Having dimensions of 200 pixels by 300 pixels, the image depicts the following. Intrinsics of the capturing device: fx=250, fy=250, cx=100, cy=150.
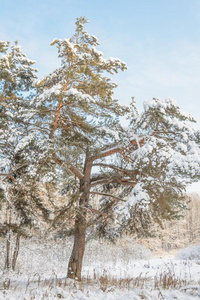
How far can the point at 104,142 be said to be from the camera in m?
9.49

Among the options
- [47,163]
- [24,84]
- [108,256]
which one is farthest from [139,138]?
[108,256]

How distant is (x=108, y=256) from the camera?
1902cm

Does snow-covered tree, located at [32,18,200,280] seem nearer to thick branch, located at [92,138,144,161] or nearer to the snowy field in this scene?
thick branch, located at [92,138,144,161]

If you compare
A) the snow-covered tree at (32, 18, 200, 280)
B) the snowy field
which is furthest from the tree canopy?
the snowy field

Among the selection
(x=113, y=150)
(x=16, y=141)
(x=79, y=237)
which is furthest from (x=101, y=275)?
(x=16, y=141)

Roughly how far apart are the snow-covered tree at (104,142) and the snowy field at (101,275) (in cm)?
174

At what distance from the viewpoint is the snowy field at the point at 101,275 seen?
18.0 ft

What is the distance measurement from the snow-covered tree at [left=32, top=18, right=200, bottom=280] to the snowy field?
1738 millimetres

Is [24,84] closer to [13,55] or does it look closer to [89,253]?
[13,55]

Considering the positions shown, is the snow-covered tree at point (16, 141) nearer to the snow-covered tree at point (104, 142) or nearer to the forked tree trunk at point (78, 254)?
the snow-covered tree at point (104, 142)

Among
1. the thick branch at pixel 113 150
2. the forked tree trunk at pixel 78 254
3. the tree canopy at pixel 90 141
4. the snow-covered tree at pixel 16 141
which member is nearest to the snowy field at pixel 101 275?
the forked tree trunk at pixel 78 254

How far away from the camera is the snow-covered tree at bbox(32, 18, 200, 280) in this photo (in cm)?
732

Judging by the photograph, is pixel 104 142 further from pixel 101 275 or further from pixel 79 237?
pixel 101 275

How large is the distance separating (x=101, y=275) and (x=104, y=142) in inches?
183
